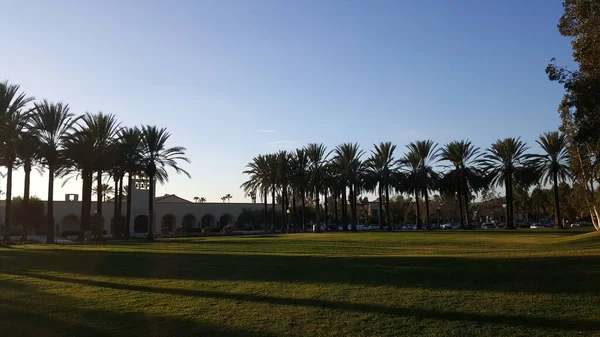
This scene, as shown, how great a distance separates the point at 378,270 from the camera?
48.8 feet

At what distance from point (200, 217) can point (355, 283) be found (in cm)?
8610

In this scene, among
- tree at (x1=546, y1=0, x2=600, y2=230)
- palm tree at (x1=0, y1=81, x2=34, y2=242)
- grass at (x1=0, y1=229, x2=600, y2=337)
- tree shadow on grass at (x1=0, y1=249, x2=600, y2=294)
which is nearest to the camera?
grass at (x1=0, y1=229, x2=600, y2=337)

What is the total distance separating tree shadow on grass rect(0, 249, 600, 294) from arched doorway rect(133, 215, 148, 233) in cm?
7153

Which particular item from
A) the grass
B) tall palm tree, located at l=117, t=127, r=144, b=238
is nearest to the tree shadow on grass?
the grass

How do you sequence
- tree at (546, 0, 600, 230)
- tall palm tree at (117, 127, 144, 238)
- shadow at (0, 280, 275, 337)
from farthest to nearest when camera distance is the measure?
tall palm tree at (117, 127, 144, 238) → tree at (546, 0, 600, 230) → shadow at (0, 280, 275, 337)

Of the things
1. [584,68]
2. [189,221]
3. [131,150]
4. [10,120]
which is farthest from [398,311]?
[189,221]

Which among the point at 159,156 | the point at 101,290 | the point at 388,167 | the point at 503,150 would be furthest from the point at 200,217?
the point at 101,290

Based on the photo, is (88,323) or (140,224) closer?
(88,323)

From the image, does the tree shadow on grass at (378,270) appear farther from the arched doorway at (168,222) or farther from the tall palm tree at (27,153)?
the arched doorway at (168,222)

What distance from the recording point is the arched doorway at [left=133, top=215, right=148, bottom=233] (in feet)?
299

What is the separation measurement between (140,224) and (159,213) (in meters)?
3.49

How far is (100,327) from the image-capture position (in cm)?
1016

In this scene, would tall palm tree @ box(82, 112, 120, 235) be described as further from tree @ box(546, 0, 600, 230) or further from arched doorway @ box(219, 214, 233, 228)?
arched doorway @ box(219, 214, 233, 228)

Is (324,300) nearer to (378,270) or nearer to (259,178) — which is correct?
(378,270)
